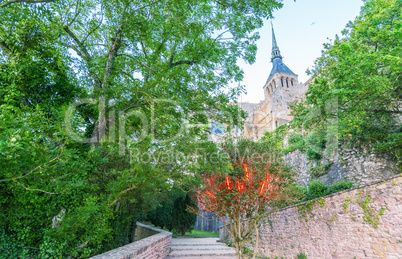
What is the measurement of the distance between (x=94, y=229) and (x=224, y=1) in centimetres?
666

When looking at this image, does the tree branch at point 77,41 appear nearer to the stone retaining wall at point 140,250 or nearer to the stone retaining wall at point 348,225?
the stone retaining wall at point 140,250

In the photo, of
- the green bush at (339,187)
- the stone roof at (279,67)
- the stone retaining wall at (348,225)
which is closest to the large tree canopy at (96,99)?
the stone retaining wall at (348,225)

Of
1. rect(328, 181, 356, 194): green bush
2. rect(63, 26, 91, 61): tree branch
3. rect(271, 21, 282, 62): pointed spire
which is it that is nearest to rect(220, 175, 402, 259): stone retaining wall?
rect(328, 181, 356, 194): green bush

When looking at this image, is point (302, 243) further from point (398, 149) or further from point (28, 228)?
point (28, 228)

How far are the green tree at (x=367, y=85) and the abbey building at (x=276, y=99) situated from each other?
9.42 m

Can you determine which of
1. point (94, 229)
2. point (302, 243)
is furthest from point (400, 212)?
point (94, 229)

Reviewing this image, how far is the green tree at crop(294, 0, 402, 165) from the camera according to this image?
752 cm

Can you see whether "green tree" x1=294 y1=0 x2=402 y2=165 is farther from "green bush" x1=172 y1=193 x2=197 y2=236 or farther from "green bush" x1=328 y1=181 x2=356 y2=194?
"green bush" x1=172 y1=193 x2=197 y2=236

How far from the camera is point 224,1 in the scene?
189 inches

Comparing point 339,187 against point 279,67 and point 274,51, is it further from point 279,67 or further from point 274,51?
point 274,51

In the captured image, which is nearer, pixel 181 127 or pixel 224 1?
pixel 224 1

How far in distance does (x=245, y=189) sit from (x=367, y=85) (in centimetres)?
638

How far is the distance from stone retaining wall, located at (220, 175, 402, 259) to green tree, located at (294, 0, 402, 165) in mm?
3962

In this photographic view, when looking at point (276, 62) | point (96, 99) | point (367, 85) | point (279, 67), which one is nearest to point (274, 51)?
point (276, 62)
